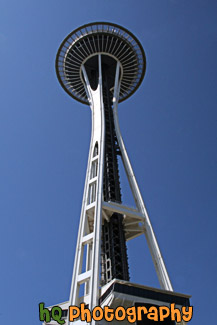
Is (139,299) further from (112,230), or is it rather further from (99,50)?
(99,50)

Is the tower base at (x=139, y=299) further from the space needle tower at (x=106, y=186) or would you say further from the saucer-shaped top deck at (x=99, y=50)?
the saucer-shaped top deck at (x=99, y=50)

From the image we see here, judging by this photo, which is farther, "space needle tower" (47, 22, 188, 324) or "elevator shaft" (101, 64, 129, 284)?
"elevator shaft" (101, 64, 129, 284)

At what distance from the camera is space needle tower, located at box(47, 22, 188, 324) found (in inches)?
1231

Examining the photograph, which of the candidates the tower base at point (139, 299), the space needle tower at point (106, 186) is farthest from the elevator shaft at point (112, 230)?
the tower base at point (139, 299)

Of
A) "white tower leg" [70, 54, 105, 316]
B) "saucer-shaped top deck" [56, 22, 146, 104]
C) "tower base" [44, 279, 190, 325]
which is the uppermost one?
"saucer-shaped top deck" [56, 22, 146, 104]

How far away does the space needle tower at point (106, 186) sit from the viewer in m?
31.3

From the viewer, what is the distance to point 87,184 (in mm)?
43156

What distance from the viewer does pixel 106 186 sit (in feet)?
152

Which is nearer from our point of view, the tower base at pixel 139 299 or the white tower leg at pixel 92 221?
the tower base at pixel 139 299

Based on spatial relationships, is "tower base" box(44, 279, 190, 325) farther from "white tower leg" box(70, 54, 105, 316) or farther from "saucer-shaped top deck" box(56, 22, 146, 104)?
"saucer-shaped top deck" box(56, 22, 146, 104)

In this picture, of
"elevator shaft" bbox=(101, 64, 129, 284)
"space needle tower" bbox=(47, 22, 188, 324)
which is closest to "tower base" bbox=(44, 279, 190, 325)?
"space needle tower" bbox=(47, 22, 188, 324)

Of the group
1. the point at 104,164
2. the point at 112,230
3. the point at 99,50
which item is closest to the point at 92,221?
the point at 112,230

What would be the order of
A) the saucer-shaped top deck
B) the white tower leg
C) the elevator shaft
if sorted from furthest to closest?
the saucer-shaped top deck < the elevator shaft < the white tower leg

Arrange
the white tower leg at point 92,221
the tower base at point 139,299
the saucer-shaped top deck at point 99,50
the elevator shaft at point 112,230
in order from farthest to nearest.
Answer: the saucer-shaped top deck at point 99,50, the elevator shaft at point 112,230, the white tower leg at point 92,221, the tower base at point 139,299
